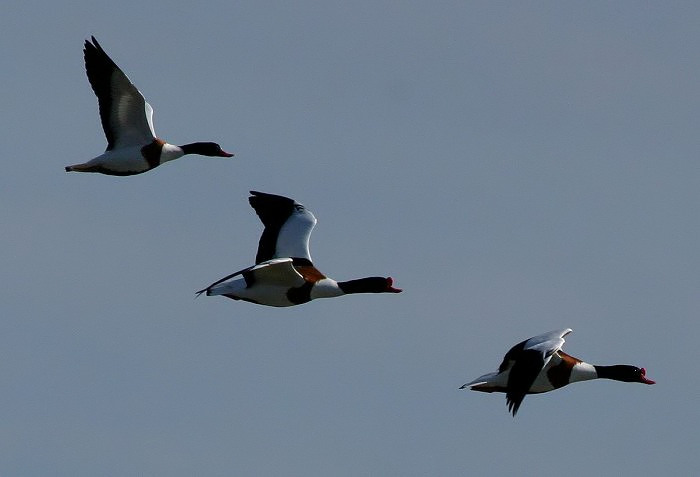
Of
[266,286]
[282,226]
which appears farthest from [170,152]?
[266,286]

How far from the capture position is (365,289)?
2759cm

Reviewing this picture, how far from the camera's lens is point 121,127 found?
29.0 m

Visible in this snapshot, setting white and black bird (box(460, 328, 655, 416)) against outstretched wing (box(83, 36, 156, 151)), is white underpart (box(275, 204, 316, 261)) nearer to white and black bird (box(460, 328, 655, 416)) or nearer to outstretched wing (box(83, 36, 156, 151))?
outstretched wing (box(83, 36, 156, 151))

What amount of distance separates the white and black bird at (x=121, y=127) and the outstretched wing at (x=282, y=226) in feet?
5.76

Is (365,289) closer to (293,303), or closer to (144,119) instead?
(293,303)

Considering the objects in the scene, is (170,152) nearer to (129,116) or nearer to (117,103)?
(129,116)

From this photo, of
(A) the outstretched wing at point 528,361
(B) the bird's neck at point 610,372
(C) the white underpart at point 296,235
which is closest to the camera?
(A) the outstretched wing at point 528,361

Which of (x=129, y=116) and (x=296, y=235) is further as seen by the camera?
(x=296, y=235)

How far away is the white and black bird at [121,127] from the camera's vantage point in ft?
93.4

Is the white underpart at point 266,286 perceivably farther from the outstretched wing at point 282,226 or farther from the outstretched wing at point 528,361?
the outstretched wing at point 528,361

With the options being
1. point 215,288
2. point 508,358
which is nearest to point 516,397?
point 508,358

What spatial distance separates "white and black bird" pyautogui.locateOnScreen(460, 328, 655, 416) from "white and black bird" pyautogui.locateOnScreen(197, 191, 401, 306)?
6.32ft

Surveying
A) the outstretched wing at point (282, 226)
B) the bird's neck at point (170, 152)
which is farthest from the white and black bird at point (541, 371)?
the bird's neck at point (170, 152)

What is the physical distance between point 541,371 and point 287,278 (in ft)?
12.9
